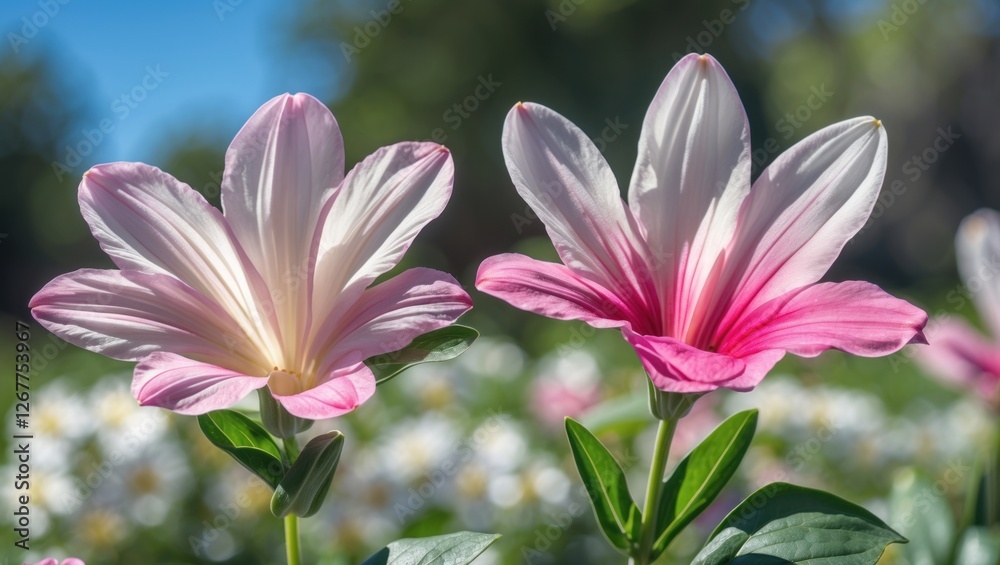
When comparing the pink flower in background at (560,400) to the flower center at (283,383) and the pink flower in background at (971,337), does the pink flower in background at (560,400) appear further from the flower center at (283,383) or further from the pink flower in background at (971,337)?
the flower center at (283,383)

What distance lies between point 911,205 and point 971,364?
11391 mm

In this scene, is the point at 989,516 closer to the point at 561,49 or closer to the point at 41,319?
the point at 41,319

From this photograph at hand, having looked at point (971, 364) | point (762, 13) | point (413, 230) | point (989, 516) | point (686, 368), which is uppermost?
point (762, 13)

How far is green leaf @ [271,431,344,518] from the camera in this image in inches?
22.8

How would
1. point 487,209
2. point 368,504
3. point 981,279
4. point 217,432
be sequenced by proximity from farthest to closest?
point 487,209
point 368,504
point 981,279
point 217,432

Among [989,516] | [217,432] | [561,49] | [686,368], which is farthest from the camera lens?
[561,49]

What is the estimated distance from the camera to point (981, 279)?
4.34 feet

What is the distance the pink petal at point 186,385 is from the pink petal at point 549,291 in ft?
0.60

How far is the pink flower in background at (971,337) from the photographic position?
127cm

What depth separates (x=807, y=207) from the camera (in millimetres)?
661

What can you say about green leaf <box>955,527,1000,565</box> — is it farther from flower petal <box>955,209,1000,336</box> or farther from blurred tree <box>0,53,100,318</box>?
blurred tree <box>0,53,100,318</box>

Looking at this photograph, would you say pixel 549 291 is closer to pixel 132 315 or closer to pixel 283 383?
pixel 283 383

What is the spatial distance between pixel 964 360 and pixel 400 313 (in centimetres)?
114

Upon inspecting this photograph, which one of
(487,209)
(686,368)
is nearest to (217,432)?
(686,368)
